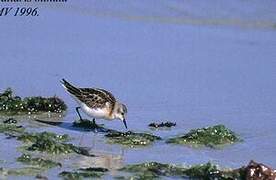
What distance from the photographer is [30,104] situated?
7531mm

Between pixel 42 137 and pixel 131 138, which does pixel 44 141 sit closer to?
pixel 42 137

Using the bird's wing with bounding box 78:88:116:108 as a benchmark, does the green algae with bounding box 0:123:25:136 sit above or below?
below

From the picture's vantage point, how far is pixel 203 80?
903 cm

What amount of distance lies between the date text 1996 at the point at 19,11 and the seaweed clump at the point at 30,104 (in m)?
4.40

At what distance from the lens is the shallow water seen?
6836mm

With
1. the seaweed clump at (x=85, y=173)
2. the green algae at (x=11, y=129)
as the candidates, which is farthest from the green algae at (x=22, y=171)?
the green algae at (x=11, y=129)

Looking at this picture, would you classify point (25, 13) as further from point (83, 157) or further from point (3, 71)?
point (83, 157)

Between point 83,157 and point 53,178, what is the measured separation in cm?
68

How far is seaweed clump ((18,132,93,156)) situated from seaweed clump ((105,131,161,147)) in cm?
41

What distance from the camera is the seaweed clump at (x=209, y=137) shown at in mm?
6836

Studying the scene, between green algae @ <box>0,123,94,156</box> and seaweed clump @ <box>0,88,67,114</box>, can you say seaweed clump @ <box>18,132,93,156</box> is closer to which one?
green algae @ <box>0,123,94,156</box>

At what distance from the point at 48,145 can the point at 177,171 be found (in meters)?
1.04

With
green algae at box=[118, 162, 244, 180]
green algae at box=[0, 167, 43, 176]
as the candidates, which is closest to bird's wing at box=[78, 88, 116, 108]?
green algae at box=[118, 162, 244, 180]

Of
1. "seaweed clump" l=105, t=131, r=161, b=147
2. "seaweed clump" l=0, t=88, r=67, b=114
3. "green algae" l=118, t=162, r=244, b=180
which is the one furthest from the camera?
"seaweed clump" l=0, t=88, r=67, b=114
